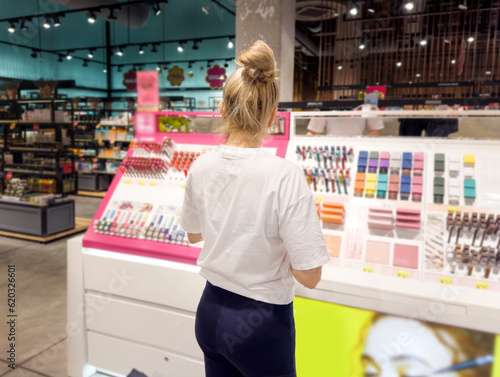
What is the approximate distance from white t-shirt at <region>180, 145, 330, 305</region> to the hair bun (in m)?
A: 0.21

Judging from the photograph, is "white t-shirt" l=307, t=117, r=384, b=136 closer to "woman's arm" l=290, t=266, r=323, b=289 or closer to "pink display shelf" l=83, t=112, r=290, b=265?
"pink display shelf" l=83, t=112, r=290, b=265

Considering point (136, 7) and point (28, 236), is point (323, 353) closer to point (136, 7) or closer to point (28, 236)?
point (28, 236)

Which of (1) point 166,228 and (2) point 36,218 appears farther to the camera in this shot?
(2) point 36,218

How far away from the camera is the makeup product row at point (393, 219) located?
189 cm

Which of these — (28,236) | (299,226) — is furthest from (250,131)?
(28,236)

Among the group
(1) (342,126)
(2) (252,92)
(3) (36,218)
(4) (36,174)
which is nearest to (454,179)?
(1) (342,126)

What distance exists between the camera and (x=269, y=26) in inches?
206

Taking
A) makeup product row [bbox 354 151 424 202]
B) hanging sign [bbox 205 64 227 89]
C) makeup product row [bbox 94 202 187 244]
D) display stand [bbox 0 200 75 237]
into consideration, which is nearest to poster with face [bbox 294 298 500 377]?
makeup product row [bbox 354 151 424 202]

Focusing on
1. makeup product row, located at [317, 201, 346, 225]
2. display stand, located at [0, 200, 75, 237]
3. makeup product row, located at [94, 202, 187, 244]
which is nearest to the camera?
makeup product row, located at [317, 201, 346, 225]

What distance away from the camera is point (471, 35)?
7.94 meters

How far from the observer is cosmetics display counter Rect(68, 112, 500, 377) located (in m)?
1.73

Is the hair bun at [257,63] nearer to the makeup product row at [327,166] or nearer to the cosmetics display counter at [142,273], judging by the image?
the makeup product row at [327,166]

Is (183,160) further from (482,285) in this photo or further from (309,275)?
(482,285)

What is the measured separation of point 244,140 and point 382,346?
1243 millimetres
